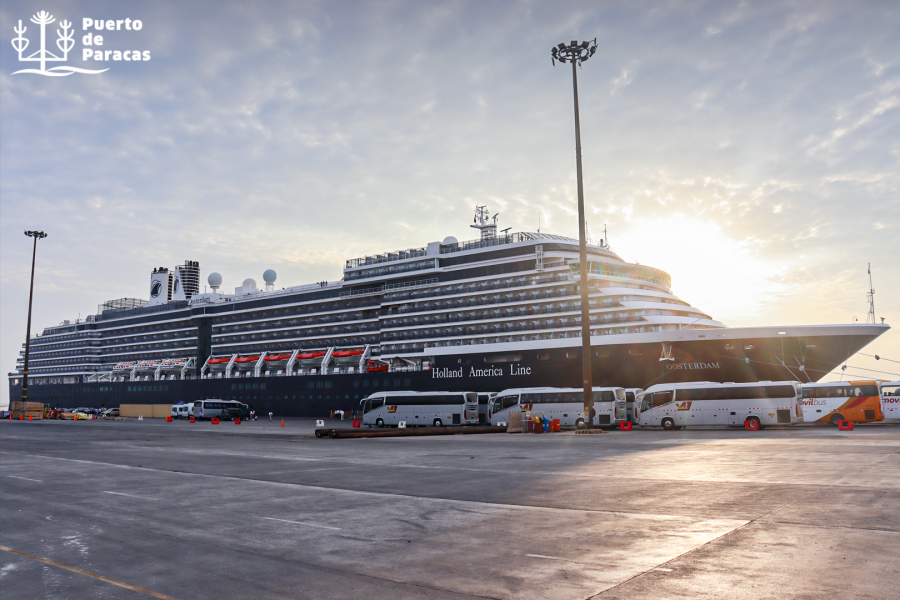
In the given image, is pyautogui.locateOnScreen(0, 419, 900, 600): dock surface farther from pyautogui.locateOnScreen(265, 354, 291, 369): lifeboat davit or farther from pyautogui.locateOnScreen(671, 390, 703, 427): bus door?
pyautogui.locateOnScreen(265, 354, 291, 369): lifeboat davit

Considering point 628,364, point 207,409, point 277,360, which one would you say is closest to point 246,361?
point 277,360

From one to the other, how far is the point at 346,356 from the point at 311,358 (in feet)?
18.0

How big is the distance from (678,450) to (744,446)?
261 centimetres

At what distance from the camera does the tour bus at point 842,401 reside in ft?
109

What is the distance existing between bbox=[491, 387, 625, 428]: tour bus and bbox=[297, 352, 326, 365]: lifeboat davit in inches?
1201

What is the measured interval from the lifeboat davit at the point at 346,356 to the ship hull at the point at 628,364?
11.4ft

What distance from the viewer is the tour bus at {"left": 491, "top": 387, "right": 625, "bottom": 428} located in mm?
37656

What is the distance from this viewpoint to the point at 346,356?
62.9m

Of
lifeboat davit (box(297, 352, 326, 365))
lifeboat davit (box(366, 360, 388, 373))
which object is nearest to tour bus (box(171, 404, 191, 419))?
lifeboat davit (box(297, 352, 326, 365))

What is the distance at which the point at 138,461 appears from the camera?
62.6 ft

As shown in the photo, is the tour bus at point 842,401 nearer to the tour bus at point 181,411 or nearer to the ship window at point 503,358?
the ship window at point 503,358

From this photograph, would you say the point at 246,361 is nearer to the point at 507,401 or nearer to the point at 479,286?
the point at 479,286

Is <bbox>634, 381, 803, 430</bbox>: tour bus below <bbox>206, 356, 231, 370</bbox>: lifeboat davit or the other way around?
below

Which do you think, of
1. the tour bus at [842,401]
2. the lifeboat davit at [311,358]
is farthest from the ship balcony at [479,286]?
the tour bus at [842,401]
